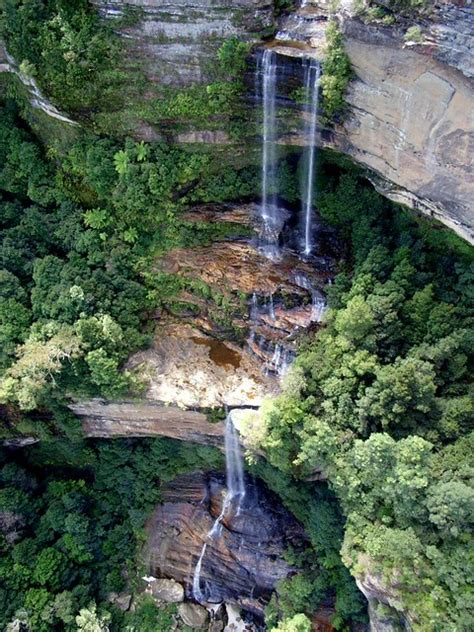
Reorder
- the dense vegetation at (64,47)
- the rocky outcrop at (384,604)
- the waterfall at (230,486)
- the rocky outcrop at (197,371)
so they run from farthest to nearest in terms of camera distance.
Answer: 1. the waterfall at (230,486)
2. the rocky outcrop at (197,371)
3. the dense vegetation at (64,47)
4. the rocky outcrop at (384,604)

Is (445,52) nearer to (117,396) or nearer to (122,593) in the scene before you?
(117,396)

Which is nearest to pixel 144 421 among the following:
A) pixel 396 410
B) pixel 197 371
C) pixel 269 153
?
pixel 197 371

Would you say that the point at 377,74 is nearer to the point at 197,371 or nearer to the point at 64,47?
the point at 64,47

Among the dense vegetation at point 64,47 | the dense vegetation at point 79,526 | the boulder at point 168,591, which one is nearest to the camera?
the dense vegetation at point 64,47

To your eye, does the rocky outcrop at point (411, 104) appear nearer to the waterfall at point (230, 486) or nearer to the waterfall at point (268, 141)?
the waterfall at point (268, 141)

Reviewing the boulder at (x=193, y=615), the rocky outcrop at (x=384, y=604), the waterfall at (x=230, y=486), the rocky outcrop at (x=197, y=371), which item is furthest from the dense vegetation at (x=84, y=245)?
the boulder at (x=193, y=615)

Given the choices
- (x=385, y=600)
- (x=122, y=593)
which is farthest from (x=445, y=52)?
(x=122, y=593)

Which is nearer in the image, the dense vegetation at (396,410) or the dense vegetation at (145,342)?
the dense vegetation at (396,410)

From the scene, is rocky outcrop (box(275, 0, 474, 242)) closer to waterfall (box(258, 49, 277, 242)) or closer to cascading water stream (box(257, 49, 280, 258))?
waterfall (box(258, 49, 277, 242))
